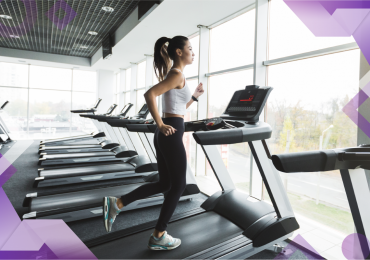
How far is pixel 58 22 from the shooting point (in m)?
5.72

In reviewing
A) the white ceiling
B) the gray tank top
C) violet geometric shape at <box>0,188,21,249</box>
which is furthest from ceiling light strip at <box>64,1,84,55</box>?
the gray tank top

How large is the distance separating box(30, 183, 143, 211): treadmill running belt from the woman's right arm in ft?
5.40

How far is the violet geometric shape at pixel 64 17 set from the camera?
471 cm

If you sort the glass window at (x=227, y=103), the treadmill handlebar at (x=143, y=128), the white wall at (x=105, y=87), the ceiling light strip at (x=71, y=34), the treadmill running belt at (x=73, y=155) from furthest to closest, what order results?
the white wall at (x=105, y=87)
the ceiling light strip at (x=71, y=34)
the treadmill running belt at (x=73, y=155)
the glass window at (x=227, y=103)
the treadmill handlebar at (x=143, y=128)

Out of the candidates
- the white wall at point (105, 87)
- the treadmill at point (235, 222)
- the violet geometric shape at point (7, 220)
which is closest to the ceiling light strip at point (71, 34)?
the white wall at point (105, 87)

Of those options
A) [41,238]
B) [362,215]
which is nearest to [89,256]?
[41,238]

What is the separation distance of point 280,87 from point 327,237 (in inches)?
68.0

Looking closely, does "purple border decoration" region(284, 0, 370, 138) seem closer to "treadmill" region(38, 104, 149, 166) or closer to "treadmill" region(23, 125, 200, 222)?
"treadmill" region(23, 125, 200, 222)

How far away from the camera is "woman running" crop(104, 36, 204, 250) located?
1605 millimetres

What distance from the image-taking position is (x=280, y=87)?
3123 millimetres

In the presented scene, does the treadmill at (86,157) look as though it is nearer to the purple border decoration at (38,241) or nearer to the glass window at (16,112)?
the purple border decoration at (38,241)

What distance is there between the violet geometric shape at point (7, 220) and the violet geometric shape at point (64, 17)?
3551 mm

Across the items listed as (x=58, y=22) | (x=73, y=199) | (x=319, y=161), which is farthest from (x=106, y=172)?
(x=58, y=22)

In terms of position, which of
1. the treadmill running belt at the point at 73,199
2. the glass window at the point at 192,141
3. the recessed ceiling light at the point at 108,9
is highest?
the recessed ceiling light at the point at 108,9
